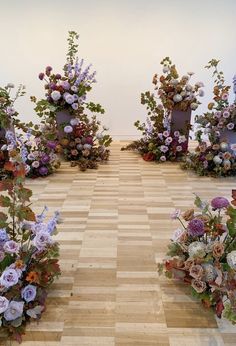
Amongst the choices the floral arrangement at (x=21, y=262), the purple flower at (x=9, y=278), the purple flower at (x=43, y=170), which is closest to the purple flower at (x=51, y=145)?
the purple flower at (x=43, y=170)

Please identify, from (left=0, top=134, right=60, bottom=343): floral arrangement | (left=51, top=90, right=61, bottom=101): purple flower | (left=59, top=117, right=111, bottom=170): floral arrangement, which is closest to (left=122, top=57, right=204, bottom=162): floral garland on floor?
(left=59, top=117, right=111, bottom=170): floral arrangement

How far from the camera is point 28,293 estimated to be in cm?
158

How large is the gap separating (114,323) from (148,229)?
3.13ft

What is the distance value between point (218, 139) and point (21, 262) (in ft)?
8.92

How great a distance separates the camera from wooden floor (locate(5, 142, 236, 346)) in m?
1.53

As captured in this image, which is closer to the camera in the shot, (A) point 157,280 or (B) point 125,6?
(A) point 157,280

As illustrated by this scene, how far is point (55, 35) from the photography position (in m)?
5.40

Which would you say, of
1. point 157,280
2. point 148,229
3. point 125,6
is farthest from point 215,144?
point 125,6

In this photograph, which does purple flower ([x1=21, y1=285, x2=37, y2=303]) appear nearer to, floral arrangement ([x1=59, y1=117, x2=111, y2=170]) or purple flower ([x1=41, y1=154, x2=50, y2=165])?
purple flower ([x1=41, y1=154, x2=50, y2=165])

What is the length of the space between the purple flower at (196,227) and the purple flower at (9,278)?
0.85 m

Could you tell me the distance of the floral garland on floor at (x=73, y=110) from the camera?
3971 millimetres

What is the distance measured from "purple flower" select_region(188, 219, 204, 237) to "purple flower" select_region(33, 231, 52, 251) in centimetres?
70

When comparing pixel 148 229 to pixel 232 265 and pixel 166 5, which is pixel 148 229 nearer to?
pixel 232 265

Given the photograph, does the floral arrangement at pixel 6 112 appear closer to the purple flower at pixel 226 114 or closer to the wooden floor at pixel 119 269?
the wooden floor at pixel 119 269
